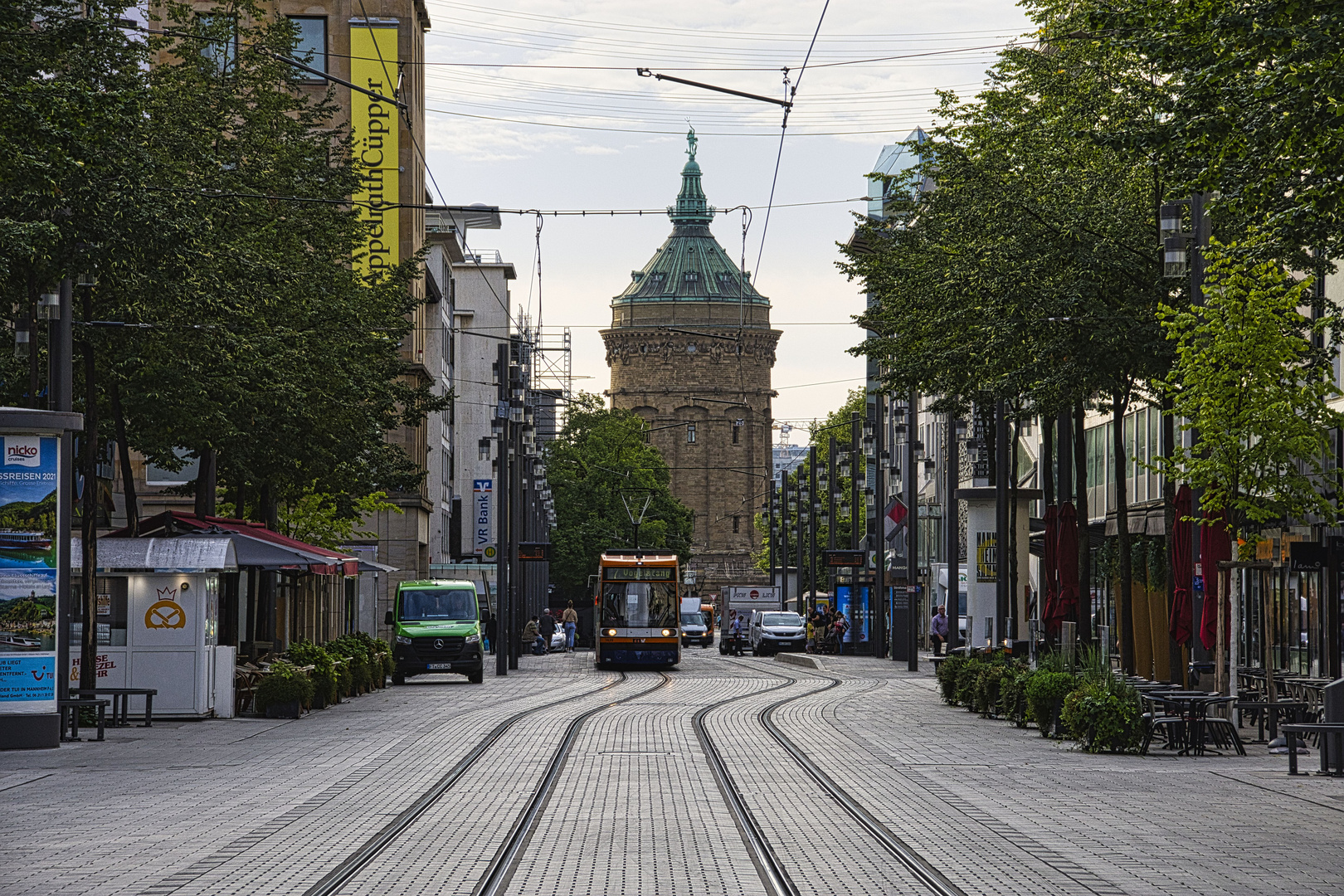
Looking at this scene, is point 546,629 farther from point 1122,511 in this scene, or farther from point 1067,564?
point 1122,511

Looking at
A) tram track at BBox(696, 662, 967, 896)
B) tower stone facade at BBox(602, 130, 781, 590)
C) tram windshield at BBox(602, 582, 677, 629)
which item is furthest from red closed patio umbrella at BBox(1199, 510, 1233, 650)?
tower stone facade at BBox(602, 130, 781, 590)

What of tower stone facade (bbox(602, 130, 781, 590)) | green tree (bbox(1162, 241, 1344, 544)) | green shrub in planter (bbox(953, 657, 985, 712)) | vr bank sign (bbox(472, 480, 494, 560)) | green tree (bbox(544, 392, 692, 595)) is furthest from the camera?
tower stone facade (bbox(602, 130, 781, 590))

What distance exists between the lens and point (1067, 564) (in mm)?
29547

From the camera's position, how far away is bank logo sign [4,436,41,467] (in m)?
19.8

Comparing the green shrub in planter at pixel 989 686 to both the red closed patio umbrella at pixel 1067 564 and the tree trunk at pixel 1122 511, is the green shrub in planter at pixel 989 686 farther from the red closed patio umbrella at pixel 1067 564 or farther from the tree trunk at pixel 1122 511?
the red closed patio umbrella at pixel 1067 564

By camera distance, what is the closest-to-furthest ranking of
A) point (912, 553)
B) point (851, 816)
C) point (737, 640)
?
point (851, 816)
point (912, 553)
point (737, 640)

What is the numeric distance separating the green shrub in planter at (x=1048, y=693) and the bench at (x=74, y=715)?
10537 mm

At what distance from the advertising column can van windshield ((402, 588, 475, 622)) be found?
815 inches

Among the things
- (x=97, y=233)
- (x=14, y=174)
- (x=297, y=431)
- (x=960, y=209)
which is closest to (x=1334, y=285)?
(x=960, y=209)

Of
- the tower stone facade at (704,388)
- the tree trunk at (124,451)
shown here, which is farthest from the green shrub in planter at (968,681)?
the tower stone facade at (704,388)

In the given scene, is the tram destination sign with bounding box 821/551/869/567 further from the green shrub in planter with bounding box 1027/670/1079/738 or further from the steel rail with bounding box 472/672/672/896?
the steel rail with bounding box 472/672/672/896

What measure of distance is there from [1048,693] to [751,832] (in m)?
10.1

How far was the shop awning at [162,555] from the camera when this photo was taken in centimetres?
2484

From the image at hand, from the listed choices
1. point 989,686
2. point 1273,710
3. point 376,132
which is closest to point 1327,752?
point 1273,710
